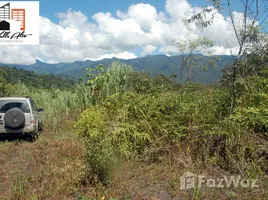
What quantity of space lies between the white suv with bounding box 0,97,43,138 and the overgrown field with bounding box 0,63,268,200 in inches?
28.7

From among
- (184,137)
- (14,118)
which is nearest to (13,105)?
(14,118)

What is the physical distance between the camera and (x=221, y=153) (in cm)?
419

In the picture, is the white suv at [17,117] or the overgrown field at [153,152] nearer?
the overgrown field at [153,152]

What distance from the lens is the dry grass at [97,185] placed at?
3.26m

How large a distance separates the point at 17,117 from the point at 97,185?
4240 millimetres

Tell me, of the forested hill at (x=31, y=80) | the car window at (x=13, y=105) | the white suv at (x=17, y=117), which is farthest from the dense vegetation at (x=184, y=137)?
the forested hill at (x=31, y=80)

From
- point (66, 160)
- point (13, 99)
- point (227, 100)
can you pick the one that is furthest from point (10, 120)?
point (227, 100)

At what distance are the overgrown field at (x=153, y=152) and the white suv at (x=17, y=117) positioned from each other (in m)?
0.73

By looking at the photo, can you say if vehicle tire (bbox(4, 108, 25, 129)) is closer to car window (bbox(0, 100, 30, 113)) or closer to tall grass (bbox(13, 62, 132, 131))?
car window (bbox(0, 100, 30, 113))

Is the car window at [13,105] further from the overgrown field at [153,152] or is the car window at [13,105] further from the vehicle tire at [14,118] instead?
the overgrown field at [153,152]

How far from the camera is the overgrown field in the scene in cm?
341

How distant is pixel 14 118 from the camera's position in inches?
260

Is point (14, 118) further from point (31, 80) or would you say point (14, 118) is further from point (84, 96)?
point (31, 80)

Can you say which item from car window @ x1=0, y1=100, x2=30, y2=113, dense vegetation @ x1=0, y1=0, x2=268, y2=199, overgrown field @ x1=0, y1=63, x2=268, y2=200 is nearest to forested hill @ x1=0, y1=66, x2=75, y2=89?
car window @ x1=0, y1=100, x2=30, y2=113
